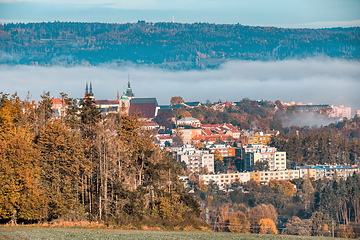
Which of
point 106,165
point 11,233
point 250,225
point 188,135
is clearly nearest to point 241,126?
point 188,135

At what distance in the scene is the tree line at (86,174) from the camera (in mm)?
26531

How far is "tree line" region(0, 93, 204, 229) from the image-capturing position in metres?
26.5

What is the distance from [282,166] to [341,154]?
41.2ft

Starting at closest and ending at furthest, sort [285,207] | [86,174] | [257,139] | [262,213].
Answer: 1. [86,174]
2. [262,213]
3. [285,207]
4. [257,139]

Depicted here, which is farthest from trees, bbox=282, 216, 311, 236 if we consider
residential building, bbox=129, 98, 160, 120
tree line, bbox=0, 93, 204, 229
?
residential building, bbox=129, 98, 160, 120

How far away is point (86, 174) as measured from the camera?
98.7 feet

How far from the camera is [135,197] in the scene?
30.5 m

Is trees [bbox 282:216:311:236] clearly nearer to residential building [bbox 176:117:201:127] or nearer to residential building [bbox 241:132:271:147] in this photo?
residential building [bbox 241:132:271:147]

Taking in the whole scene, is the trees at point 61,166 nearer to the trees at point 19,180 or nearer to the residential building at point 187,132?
the trees at point 19,180

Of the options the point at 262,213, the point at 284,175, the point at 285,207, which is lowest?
the point at 262,213

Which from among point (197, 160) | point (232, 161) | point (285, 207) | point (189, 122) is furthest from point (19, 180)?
point (189, 122)

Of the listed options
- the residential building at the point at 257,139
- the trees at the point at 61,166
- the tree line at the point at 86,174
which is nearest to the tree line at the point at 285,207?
the tree line at the point at 86,174

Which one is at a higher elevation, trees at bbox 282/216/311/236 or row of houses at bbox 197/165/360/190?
row of houses at bbox 197/165/360/190

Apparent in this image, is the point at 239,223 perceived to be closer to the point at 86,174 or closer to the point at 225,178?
the point at 225,178
